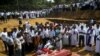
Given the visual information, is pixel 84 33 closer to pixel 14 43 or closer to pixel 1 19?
pixel 14 43

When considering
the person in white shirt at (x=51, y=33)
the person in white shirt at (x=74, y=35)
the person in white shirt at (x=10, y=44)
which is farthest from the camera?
the person in white shirt at (x=74, y=35)

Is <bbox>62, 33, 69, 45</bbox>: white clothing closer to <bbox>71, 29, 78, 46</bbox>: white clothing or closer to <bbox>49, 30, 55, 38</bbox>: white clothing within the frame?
<bbox>71, 29, 78, 46</bbox>: white clothing

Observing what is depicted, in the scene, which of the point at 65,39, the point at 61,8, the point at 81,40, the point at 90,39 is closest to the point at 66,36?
the point at 65,39

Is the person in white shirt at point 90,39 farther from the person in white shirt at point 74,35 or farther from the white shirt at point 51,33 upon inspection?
the white shirt at point 51,33

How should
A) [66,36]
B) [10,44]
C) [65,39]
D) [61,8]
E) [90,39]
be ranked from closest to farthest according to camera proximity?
[10,44] → [90,39] → [66,36] → [65,39] → [61,8]

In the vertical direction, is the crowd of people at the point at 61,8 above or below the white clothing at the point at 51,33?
below

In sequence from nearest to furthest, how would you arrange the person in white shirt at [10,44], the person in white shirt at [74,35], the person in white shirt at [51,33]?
the person in white shirt at [10,44]
the person in white shirt at [51,33]
the person in white shirt at [74,35]

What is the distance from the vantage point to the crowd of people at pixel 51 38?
1557 centimetres

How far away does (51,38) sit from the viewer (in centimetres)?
1667

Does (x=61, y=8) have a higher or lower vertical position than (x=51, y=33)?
lower

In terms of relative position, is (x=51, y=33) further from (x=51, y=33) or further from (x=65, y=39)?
(x=65, y=39)

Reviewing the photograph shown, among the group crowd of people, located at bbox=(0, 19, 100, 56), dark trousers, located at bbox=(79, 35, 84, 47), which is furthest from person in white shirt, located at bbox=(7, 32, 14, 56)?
dark trousers, located at bbox=(79, 35, 84, 47)

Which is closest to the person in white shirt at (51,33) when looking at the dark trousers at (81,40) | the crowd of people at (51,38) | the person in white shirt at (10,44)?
the crowd of people at (51,38)

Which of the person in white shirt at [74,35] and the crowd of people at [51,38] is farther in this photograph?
the person in white shirt at [74,35]
